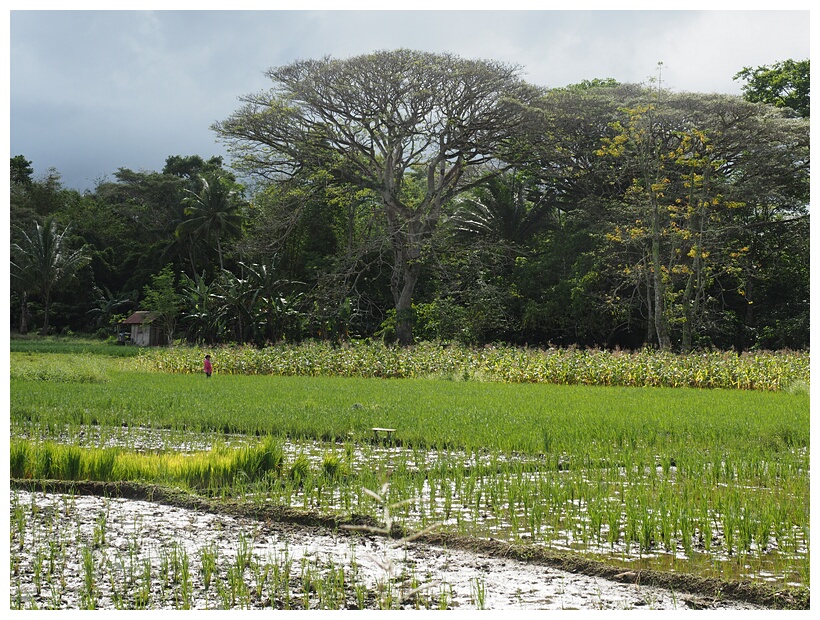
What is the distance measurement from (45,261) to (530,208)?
859 inches

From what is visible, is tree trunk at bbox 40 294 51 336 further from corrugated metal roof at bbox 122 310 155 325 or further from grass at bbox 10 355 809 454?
grass at bbox 10 355 809 454

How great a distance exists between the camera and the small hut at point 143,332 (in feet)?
116

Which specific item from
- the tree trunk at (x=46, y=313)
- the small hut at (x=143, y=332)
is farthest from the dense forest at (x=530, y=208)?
the tree trunk at (x=46, y=313)

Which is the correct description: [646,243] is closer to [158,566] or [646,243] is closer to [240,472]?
[240,472]

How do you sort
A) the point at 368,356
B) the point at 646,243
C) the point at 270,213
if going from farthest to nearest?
the point at 270,213, the point at 646,243, the point at 368,356

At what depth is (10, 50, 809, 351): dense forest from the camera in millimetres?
22078

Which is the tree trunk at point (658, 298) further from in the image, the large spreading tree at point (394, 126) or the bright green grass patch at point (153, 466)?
the bright green grass patch at point (153, 466)

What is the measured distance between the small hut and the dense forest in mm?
2774

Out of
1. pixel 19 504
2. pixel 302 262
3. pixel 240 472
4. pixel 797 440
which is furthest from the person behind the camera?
pixel 302 262

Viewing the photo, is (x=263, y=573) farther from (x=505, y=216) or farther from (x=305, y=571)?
(x=505, y=216)

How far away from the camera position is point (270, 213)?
30.1 m

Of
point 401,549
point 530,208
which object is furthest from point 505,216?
point 401,549
